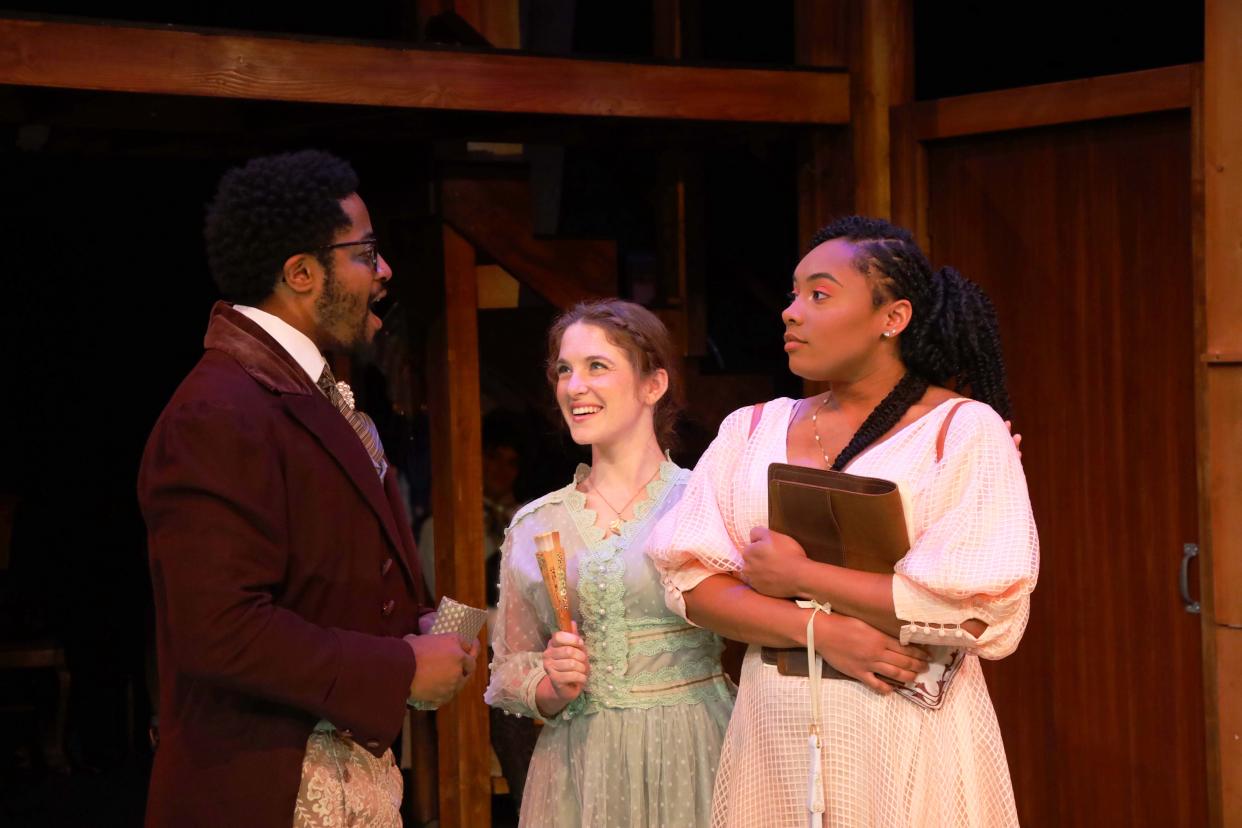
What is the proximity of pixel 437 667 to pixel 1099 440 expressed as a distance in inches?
98.8

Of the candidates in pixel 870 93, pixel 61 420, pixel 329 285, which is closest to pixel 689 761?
pixel 329 285

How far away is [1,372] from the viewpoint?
22.2ft

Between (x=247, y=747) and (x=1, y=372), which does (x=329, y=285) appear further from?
(x=1, y=372)

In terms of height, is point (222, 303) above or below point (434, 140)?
below

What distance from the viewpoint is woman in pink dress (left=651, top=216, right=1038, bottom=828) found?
2311 millimetres

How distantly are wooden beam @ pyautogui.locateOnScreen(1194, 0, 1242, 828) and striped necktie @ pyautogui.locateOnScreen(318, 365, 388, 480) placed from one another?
220 cm

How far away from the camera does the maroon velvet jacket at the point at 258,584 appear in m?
2.10

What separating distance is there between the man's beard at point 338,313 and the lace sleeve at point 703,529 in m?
0.63

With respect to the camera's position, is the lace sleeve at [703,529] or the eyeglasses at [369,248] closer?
the eyeglasses at [369,248]

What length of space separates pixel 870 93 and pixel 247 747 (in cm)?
302

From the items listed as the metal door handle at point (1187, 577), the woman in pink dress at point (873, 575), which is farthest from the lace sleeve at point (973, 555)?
the metal door handle at point (1187, 577)

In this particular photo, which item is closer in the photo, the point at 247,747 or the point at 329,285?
the point at 247,747

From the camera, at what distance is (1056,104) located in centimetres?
419

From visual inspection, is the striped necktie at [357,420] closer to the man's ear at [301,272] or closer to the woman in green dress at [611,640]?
the man's ear at [301,272]
